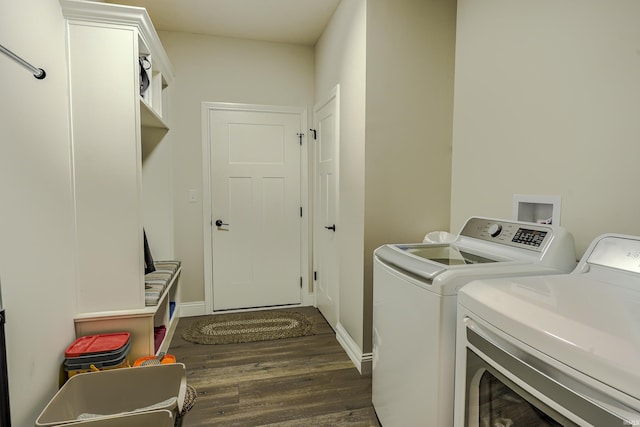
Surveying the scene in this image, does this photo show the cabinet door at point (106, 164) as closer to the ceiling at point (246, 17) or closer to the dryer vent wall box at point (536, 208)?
the ceiling at point (246, 17)

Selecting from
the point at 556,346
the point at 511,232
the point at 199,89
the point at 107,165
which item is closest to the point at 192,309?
the point at 107,165

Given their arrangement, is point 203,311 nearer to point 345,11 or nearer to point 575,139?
point 345,11

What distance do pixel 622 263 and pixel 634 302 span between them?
25 cm

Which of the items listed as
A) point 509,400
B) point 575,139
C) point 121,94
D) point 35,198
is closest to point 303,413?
point 509,400

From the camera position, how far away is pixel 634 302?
92 cm

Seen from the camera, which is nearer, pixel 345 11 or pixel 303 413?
pixel 303 413

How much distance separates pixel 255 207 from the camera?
3430 millimetres

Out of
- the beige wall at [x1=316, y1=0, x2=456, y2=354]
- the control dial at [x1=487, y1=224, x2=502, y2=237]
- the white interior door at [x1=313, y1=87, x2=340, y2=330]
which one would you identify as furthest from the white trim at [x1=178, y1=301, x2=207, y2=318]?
the control dial at [x1=487, y1=224, x2=502, y2=237]

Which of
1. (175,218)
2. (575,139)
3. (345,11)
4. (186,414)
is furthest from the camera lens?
(175,218)

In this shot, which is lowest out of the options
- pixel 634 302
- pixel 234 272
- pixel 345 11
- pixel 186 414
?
pixel 186 414

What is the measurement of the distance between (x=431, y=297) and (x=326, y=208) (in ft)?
6.45

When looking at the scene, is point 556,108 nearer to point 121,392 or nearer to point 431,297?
point 431,297

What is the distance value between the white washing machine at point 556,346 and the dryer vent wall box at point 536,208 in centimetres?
32

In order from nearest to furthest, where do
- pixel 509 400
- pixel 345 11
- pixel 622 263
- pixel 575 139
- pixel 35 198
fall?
pixel 509 400 → pixel 622 263 → pixel 575 139 → pixel 35 198 → pixel 345 11
